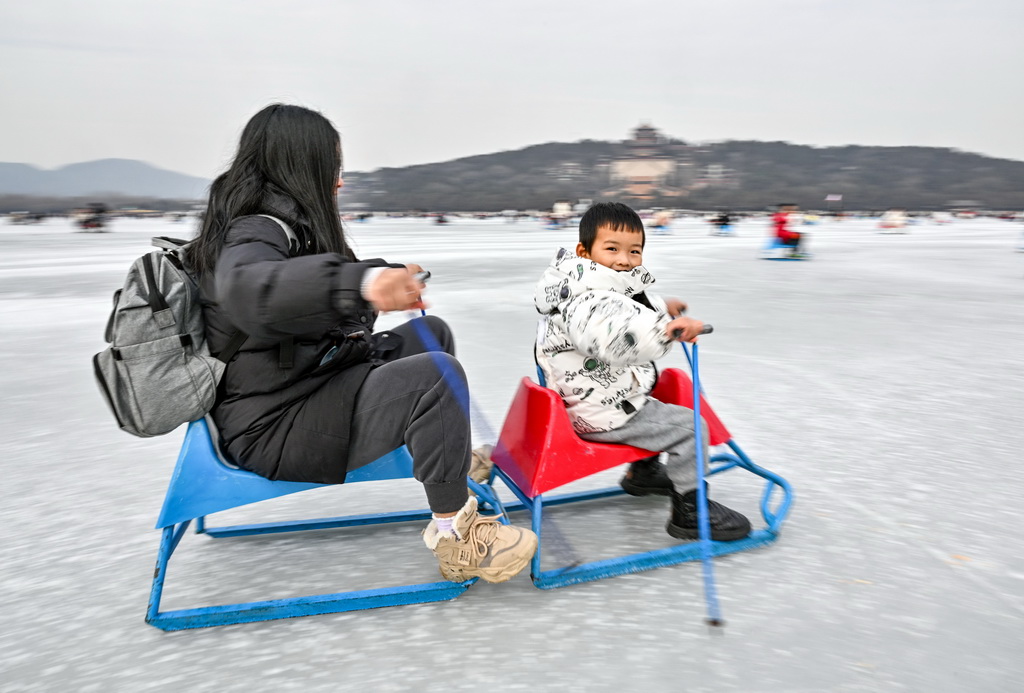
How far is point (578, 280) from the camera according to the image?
2.18 meters

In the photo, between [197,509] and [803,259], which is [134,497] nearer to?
[197,509]

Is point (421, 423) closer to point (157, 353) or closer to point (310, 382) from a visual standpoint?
point (310, 382)

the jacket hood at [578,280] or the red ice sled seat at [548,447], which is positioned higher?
the jacket hood at [578,280]

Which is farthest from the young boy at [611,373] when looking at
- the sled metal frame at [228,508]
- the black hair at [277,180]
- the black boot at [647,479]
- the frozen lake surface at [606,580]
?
the black hair at [277,180]

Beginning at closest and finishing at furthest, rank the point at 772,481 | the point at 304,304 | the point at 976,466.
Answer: the point at 304,304 < the point at 772,481 < the point at 976,466

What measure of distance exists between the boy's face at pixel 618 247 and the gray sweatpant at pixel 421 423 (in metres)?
0.64

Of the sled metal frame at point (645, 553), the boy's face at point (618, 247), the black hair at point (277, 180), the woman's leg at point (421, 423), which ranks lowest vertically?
the sled metal frame at point (645, 553)

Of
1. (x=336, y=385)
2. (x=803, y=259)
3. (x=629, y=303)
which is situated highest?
(x=629, y=303)

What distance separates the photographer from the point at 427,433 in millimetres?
1794

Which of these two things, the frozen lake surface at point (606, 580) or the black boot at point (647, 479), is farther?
the black boot at point (647, 479)

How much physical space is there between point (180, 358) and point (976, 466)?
2914 mm

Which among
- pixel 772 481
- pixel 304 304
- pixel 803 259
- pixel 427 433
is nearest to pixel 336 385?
pixel 427 433

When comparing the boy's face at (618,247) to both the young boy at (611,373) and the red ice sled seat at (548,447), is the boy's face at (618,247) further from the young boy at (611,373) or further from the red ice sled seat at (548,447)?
the red ice sled seat at (548,447)

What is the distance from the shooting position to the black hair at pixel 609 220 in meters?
2.21
